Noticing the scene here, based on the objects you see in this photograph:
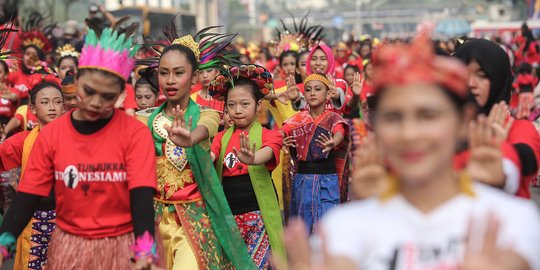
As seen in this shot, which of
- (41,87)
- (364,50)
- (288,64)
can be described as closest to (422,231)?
(41,87)

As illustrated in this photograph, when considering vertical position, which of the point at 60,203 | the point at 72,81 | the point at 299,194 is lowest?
the point at 299,194

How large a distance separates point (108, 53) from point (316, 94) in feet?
13.0

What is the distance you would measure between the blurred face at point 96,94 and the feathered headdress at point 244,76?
8.42 ft

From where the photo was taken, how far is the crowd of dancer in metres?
2.99

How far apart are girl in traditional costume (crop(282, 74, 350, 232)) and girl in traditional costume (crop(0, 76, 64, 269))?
2114mm

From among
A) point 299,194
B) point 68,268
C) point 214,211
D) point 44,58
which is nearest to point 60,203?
point 68,268

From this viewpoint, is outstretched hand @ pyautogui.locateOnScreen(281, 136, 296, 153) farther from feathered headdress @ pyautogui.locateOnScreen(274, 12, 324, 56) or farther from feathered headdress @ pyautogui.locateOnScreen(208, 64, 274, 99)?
feathered headdress @ pyautogui.locateOnScreen(274, 12, 324, 56)

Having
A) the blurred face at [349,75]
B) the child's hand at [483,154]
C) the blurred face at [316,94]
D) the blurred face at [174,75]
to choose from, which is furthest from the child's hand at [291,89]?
the child's hand at [483,154]

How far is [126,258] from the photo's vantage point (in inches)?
195

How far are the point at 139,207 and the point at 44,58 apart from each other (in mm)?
10338

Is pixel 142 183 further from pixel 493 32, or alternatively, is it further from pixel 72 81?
pixel 493 32

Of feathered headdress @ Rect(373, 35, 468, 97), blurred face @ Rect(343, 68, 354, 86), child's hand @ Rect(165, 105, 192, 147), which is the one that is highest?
feathered headdress @ Rect(373, 35, 468, 97)

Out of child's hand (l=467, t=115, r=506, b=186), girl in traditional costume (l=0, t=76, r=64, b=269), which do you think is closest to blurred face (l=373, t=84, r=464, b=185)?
child's hand (l=467, t=115, r=506, b=186)

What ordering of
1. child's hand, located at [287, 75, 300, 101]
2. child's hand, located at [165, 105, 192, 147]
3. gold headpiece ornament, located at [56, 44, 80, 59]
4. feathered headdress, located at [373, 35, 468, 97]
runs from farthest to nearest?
gold headpiece ornament, located at [56, 44, 80, 59], child's hand, located at [287, 75, 300, 101], child's hand, located at [165, 105, 192, 147], feathered headdress, located at [373, 35, 468, 97]
